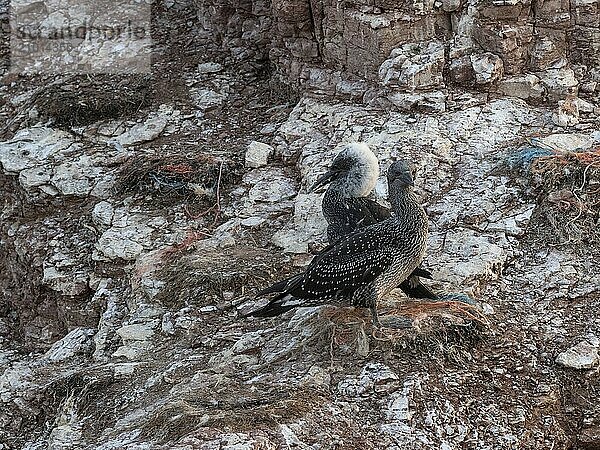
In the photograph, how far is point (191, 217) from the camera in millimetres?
8367

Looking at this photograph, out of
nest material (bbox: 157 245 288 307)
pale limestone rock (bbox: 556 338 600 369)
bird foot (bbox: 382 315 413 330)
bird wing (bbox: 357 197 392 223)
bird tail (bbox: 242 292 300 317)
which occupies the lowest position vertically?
pale limestone rock (bbox: 556 338 600 369)

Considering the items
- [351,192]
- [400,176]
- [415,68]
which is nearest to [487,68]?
[415,68]

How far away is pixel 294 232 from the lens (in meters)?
7.74

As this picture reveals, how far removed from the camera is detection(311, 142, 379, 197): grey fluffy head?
739 cm

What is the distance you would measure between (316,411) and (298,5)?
4646mm

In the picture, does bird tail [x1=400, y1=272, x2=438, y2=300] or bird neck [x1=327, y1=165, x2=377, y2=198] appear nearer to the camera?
bird tail [x1=400, y1=272, x2=438, y2=300]

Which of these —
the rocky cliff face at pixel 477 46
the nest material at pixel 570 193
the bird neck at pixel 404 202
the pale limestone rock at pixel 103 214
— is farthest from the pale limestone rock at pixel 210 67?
the bird neck at pixel 404 202

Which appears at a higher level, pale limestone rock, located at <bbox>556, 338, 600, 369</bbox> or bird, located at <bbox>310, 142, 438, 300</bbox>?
bird, located at <bbox>310, 142, 438, 300</bbox>

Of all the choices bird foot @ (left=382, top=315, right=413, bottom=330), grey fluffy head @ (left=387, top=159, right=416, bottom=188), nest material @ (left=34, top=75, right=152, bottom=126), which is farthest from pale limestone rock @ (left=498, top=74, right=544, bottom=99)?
nest material @ (left=34, top=75, right=152, bottom=126)

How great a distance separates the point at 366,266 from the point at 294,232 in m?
1.66

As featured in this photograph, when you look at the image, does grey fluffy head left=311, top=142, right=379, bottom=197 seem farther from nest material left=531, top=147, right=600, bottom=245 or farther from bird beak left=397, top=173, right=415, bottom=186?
nest material left=531, top=147, right=600, bottom=245

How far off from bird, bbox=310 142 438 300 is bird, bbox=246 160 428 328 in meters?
0.74

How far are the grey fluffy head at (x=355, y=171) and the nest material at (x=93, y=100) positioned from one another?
314cm

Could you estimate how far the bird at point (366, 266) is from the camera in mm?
6145
